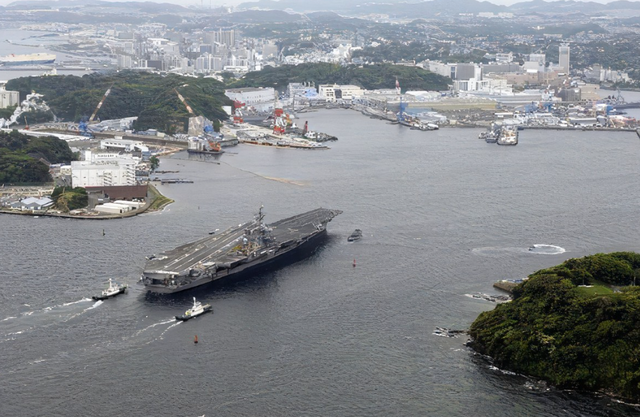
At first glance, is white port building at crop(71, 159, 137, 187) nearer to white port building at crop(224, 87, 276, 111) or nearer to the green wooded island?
the green wooded island

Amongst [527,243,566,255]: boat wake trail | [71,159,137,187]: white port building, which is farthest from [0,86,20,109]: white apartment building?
[527,243,566,255]: boat wake trail

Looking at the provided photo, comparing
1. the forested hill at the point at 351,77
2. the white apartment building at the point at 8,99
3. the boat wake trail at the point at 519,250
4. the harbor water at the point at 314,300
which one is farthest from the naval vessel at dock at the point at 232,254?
the forested hill at the point at 351,77

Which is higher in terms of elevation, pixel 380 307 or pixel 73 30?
pixel 73 30

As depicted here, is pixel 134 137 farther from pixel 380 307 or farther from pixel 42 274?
pixel 380 307

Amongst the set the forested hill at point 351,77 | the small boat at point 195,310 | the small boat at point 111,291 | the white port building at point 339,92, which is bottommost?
the small boat at point 195,310

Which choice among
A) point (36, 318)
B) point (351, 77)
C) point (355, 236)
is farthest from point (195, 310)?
point (351, 77)

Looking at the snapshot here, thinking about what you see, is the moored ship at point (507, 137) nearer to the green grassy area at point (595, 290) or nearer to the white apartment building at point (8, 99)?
the green grassy area at point (595, 290)

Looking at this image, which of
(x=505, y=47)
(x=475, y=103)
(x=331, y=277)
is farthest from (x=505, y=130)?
(x=505, y=47)
